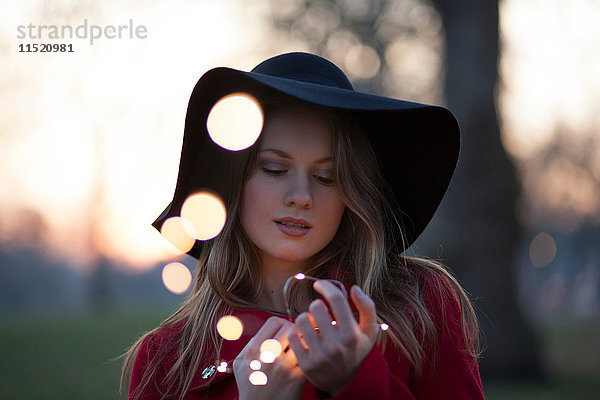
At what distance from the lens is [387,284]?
3.09 m

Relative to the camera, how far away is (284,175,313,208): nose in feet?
9.30

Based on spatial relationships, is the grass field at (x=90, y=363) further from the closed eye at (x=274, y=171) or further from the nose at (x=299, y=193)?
the nose at (x=299, y=193)

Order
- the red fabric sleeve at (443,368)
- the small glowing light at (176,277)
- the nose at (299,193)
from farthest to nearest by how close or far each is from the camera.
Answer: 1. the small glowing light at (176,277)
2. the nose at (299,193)
3. the red fabric sleeve at (443,368)

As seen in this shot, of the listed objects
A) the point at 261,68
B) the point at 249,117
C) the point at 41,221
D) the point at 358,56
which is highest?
the point at 358,56

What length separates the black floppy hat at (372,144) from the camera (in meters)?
3.12

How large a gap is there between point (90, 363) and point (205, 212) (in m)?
8.54

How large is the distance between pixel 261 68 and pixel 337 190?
0.87 meters

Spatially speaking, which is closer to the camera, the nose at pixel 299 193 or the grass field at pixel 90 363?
the nose at pixel 299 193

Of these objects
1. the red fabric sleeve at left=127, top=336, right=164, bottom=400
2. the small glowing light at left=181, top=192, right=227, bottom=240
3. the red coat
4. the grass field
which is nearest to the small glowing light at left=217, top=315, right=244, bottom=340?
the red coat

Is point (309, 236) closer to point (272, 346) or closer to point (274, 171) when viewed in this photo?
point (274, 171)

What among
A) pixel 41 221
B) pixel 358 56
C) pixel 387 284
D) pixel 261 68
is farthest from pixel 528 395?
pixel 41 221

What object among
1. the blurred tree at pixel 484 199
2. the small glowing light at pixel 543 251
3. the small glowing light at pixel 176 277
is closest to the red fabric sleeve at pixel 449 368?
the small glowing light at pixel 176 277

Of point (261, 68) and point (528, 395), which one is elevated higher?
point (261, 68)

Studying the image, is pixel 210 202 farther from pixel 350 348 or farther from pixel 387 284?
pixel 350 348
